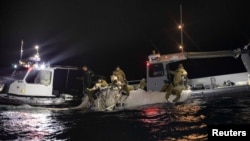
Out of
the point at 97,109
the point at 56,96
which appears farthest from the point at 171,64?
the point at 56,96

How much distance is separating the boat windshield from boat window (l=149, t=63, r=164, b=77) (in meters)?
7.99

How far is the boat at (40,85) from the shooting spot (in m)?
16.2

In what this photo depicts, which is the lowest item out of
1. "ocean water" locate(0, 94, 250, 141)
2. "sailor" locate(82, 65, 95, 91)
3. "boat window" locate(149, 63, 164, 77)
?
"ocean water" locate(0, 94, 250, 141)

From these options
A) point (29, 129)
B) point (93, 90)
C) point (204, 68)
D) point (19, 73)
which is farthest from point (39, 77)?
point (204, 68)

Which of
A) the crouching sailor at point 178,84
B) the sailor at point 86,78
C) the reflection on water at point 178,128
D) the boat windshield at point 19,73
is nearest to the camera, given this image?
A: the reflection on water at point 178,128

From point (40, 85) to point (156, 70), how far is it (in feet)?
24.7

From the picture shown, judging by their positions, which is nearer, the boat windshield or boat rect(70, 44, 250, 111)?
boat rect(70, 44, 250, 111)

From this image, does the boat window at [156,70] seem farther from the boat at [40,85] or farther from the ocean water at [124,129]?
the ocean water at [124,129]

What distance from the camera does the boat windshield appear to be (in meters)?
16.8

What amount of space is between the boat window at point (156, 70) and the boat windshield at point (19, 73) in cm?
799

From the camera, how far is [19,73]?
17.0m

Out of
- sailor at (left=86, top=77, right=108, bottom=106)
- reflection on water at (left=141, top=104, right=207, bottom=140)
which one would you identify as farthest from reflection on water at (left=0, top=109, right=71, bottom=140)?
sailor at (left=86, top=77, right=108, bottom=106)

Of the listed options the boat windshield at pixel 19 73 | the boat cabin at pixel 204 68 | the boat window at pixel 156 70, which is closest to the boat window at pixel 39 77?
the boat windshield at pixel 19 73

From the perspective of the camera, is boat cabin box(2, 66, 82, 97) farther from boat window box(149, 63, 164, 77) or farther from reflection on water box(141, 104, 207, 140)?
reflection on water box(141, 104, 207, 140)
